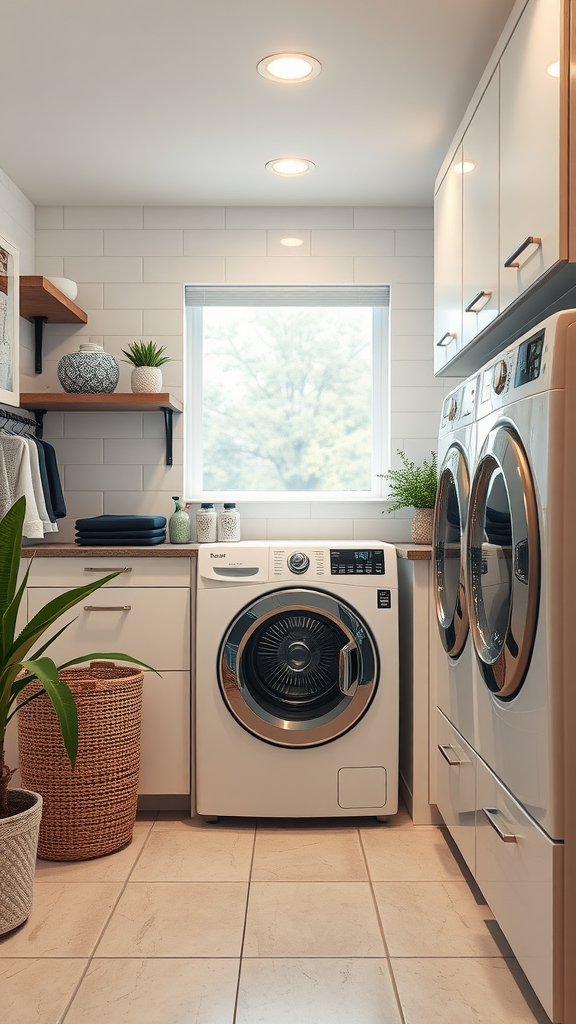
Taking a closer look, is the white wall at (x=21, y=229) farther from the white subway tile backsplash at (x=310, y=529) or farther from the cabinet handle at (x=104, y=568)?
the white subway tile backsplash at (x=310, y=529)

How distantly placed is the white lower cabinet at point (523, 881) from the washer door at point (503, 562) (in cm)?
26

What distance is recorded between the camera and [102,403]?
122 inches

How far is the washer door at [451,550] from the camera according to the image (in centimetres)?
217

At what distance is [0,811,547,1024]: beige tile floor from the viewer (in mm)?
1672

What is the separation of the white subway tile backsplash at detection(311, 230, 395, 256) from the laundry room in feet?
0.04

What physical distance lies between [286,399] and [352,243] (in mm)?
693

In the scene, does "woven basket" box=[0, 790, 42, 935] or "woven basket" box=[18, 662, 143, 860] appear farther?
"woven basket" box=[18, 662, 143, 860]

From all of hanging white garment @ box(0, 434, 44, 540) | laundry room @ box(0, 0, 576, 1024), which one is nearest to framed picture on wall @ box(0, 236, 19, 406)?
laundry room @ box(0, 0, 576, 1024)

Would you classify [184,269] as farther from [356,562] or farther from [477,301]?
[477,301]

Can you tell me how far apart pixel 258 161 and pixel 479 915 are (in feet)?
8.26

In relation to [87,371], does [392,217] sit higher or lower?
higher

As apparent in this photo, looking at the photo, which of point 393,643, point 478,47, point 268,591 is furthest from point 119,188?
A: point 393,643

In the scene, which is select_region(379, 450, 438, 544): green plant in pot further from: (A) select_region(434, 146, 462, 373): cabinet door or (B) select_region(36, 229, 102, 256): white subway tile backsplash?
(B) select_region(36, 229, 102, 256): white subway tile backsplash

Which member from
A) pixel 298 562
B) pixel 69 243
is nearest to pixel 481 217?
pixel 298 562
